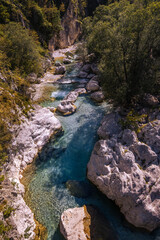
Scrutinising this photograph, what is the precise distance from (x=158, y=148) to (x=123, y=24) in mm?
12531

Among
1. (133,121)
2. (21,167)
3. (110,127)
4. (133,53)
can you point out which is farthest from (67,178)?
(133,53)

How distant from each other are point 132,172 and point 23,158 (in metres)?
10.1

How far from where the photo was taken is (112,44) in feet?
46.5

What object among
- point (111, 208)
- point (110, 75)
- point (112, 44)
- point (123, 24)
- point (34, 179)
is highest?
point (123, 24)

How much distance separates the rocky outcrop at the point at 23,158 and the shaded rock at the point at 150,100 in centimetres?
1109

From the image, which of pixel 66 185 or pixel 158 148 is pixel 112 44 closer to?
pixel 158 148

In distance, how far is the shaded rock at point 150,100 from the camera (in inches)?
574

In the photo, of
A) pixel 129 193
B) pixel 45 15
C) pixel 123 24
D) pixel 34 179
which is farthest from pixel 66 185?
pixel 45 15

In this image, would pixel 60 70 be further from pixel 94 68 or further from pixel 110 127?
pixel 110 127

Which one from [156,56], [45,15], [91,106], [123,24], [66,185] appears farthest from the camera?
[45,15]

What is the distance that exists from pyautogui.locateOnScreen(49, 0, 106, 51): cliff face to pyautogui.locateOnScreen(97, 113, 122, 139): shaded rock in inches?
1864

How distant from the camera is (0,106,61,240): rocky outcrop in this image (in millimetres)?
8531

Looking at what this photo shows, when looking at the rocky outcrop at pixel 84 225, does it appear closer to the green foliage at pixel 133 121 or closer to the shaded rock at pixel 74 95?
the green foliage at pixel 133 121

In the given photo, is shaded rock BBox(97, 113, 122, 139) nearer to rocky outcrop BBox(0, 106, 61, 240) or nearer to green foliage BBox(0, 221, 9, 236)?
rocky outcrop BBox(0, 106, 61, 240)
